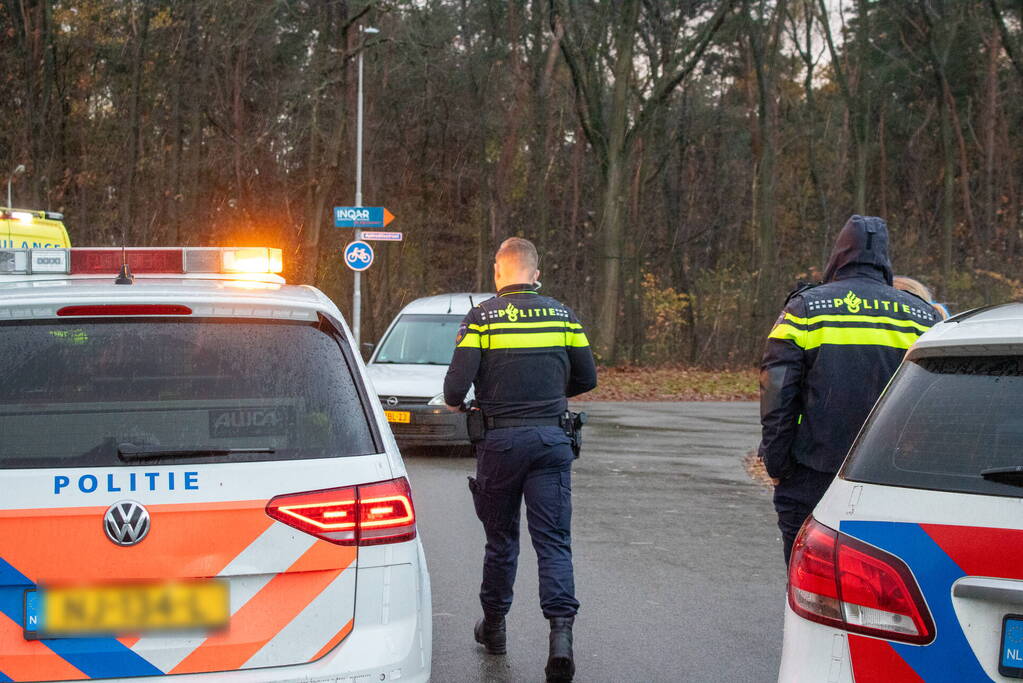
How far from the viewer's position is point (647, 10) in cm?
2948

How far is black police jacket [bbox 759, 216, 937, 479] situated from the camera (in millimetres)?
4586

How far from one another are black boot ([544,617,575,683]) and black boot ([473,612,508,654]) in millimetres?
452

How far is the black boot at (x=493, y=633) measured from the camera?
18.0 ft

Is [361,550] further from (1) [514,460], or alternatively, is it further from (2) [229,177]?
(2) [229,177]

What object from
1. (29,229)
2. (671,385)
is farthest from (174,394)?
(671,385)

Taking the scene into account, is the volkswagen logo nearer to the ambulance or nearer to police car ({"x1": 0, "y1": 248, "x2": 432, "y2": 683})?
police car ({"x1": 0, "y1": 248, "x2": 432, "y2": 683})

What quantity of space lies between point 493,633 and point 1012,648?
10.2 ft

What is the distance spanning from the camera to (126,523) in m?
2.99

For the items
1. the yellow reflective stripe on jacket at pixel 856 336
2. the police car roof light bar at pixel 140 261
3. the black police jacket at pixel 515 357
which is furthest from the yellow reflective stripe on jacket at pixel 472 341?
the yellow reflective stripe on jacket at pixel 856 336

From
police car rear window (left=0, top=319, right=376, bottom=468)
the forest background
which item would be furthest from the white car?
the forest background

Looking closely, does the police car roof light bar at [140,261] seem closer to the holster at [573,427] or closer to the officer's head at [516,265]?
the officer's head at [516,265]

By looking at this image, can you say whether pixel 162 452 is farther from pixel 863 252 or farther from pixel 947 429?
pixel 863 252

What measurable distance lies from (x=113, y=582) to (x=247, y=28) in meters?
21.9

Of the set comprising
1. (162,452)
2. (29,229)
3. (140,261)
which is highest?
(29,229)
